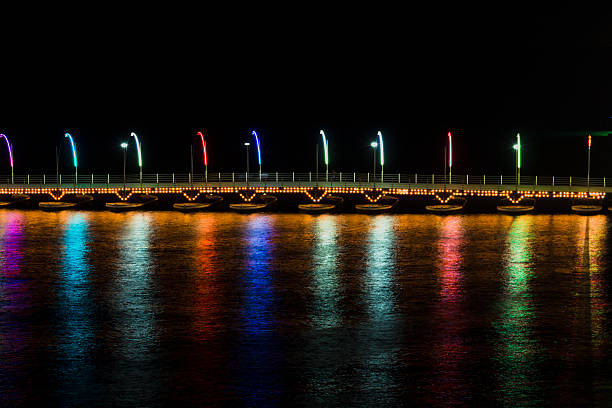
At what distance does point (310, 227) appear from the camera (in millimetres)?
48156

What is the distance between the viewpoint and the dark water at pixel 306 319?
1748 centimetres

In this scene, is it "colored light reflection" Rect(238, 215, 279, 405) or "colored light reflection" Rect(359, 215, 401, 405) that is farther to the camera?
"colored light reflection" Rect(359, 215, 401, 405)

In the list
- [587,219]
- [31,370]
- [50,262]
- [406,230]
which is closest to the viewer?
[31,370]

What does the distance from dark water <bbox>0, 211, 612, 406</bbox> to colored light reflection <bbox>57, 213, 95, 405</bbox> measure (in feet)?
0.21

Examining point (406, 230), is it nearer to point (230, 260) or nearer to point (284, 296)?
point (230, 260)

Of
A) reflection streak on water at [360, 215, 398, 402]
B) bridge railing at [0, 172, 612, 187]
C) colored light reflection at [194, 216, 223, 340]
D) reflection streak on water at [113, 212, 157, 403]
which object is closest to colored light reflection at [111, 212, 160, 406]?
reflection streak on water at [113, 212, 157, 403]

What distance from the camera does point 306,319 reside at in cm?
2400

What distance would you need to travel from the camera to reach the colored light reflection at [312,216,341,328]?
24.3m

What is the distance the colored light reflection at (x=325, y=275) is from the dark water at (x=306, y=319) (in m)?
0.12

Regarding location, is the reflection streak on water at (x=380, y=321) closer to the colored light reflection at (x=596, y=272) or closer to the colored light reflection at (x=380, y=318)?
the colored light reflection at (x=380, y=318)

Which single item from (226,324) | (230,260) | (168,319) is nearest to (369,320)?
(226,324)

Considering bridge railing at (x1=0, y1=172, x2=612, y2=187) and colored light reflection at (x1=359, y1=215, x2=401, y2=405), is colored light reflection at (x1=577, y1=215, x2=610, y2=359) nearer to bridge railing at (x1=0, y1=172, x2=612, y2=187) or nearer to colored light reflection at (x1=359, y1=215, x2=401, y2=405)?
colored light reflection at (x1=359, y1=215, x2=401, y2=405)

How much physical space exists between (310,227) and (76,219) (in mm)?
14845

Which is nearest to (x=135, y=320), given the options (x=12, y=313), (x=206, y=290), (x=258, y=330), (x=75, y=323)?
(x=75, y=323)
